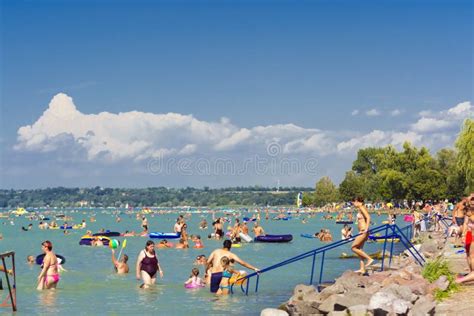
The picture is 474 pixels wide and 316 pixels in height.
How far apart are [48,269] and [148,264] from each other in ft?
9.52

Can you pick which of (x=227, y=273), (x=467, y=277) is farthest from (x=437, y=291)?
(x=227, y=273)

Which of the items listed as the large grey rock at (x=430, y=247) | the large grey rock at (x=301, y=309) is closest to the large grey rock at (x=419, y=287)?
the large grey rock at (x=301, y=309)

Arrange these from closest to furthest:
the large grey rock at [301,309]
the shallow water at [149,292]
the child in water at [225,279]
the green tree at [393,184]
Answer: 1. the large grey rock at [301,309]
2. the shallow water at [149,292]
3. the child in water at [225,279]
4. the green tree at [393,184]

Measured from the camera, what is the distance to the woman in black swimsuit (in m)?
21.6

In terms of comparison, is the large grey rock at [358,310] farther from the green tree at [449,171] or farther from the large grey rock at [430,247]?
the green tree at [449,171]

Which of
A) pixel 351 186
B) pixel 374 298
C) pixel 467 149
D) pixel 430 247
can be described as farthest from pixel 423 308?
pixel 351 186

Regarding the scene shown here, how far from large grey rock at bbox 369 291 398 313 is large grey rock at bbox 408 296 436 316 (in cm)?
38

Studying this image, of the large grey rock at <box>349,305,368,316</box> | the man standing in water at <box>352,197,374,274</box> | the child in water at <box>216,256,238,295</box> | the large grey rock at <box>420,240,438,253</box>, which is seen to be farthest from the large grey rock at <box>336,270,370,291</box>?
the large grey rock at <box>420,240,438,253</box>

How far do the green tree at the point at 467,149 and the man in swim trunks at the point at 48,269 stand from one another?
44.5 metres

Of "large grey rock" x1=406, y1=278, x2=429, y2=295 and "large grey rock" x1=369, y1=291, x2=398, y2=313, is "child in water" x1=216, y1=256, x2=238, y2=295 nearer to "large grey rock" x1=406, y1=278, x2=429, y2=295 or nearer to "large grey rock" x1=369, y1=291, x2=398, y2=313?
"large grey rock" x1=406, y1=278, x2=429, y2=295

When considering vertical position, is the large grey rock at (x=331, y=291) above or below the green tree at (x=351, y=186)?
below

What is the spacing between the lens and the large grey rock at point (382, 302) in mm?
12547

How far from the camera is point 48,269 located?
69.7 feet

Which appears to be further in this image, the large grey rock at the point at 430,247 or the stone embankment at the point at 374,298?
the large grey rock at the point at 430,247
